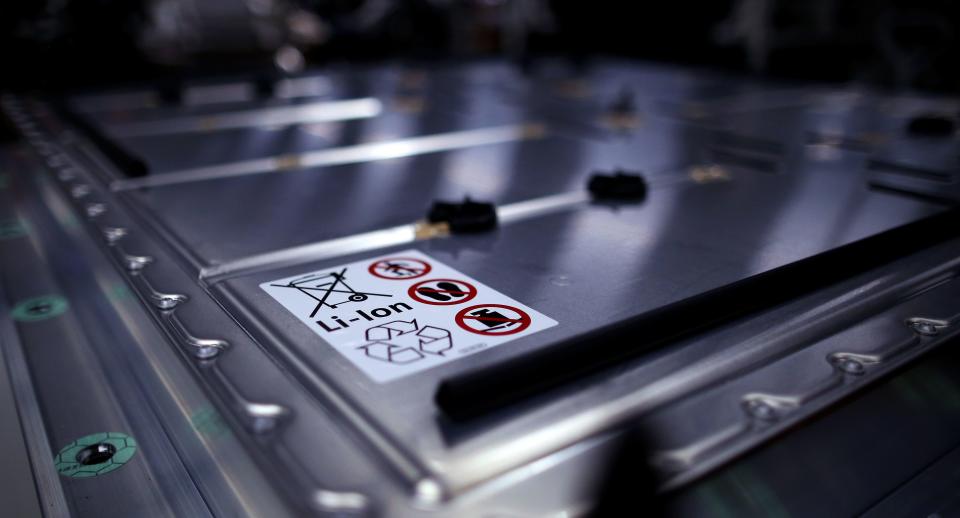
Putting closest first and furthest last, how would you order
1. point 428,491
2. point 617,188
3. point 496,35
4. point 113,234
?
point 428,491 → point 113,234 → point 617,188 → point 496,35

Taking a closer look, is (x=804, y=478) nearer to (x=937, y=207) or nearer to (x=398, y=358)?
(x=398, y=358)

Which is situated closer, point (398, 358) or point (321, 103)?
point (398, 358)

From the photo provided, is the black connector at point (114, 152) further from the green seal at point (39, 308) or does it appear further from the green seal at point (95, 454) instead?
the green seal at point (95, 454)

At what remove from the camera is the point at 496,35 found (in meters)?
5.07

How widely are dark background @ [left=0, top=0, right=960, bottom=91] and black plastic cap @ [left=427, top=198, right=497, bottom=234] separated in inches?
65.6

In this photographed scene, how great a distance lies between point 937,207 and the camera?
3.07 feet

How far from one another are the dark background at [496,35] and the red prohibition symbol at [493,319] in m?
1.92

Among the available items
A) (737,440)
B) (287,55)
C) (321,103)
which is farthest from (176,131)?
(287,55)

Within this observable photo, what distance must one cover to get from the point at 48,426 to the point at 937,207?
1.08 m

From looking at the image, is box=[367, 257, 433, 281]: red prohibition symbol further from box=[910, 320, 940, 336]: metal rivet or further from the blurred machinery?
box=[910, 320, 940, 336]: metal rivet

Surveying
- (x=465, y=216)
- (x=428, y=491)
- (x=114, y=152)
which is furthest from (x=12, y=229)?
(x=428, y=491)

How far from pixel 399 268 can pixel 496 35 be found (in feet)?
15.2

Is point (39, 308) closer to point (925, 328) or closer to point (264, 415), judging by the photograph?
point (264, 415)

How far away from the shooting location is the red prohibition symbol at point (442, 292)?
0.64 meters
